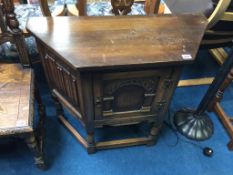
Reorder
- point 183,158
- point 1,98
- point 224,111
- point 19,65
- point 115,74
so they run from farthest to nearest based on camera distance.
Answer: point 224,111 < point 183,158 < point 19,65 < point 1,98 < point 115,74

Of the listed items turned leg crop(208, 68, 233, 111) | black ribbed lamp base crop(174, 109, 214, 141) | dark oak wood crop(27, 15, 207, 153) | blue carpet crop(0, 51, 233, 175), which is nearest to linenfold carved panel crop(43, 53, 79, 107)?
dark oak wood crop(27, 15, 207, 153)

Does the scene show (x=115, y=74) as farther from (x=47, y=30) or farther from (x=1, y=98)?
(x=1, y=98)

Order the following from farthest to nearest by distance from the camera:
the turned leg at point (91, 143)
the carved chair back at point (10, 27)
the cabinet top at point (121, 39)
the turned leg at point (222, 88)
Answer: the turned leg at point (222, 88) → the turned leg at point (91, 143) → the carved chair back at point (10, 27) → the cabinet top at point (121, 39)

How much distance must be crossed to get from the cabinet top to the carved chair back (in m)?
0.08

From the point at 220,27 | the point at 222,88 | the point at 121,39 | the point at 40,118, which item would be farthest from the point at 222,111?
the point at 40,118

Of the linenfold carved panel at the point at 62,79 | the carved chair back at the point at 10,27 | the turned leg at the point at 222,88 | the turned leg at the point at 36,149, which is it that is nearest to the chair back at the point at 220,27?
the turned leg at the point at 222,88

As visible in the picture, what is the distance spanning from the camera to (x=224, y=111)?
1.67 metres

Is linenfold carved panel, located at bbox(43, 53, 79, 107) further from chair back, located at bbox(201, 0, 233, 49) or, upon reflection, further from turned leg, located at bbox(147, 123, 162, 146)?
chair back, located at bbox(201, 0, 233, 49)

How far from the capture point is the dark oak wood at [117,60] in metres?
0.85

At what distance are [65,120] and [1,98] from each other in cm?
47

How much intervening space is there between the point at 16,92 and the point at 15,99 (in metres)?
0.04

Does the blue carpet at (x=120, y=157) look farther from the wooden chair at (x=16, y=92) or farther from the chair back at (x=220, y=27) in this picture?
the chair back at (x=220, y=27)

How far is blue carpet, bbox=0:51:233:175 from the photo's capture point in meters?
1.32

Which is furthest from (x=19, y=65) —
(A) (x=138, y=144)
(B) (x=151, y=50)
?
(A) (x=138, y=144)
